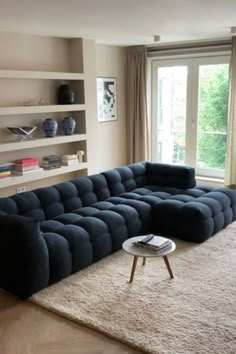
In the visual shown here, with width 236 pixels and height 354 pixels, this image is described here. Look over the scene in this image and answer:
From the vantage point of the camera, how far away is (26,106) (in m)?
4.89

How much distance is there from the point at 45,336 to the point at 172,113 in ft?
15.2

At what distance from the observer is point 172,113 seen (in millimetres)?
6602

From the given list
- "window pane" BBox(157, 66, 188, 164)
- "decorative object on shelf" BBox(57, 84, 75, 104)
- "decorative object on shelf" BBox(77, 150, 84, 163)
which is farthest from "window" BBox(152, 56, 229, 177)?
"decorative object on shelf" BBox(57, 84, 75, 104)

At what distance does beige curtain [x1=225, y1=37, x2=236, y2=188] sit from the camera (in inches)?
220

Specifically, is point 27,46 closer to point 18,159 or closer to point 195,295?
point 18,159

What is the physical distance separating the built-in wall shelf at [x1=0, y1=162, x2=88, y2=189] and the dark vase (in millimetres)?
474

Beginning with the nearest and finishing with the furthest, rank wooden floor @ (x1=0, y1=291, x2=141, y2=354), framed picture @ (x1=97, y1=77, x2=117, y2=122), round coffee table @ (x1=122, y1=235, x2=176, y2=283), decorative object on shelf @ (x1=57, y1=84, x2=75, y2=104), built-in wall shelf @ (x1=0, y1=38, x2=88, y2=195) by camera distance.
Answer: wooden floor @ (x1=0, y1=291, x2=141, y2=354) < round coffee table @ (x1=122, y1=235, x2=176, y2=283) < built-in wall shelf @ (x1=0, y1=38, x2=88, y2=195) < decorative object on shelf @ (x1=57, y1=84, x2=75, y2=104) < framed picture @ (x1=97, y1=77, x2=117, y2=122)

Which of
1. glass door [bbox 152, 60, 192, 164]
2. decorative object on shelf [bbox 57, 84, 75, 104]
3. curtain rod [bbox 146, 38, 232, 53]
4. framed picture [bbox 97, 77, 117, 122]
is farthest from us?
glass door [bbox 152, 60, 192, 164]

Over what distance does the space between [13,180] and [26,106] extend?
928 millimetres

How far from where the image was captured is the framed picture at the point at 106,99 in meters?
6.22

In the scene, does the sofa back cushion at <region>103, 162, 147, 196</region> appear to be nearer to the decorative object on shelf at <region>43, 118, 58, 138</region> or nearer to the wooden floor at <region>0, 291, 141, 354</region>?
the decorative object on shelf at <region>43, 118, 58, 138</region>

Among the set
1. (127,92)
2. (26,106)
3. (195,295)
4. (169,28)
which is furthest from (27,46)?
(195,295)

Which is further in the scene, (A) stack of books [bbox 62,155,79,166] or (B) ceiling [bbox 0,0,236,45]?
(A) stack of books [bbox 62,155,79,166]

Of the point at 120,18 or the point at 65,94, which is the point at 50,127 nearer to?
the point at 65,94
